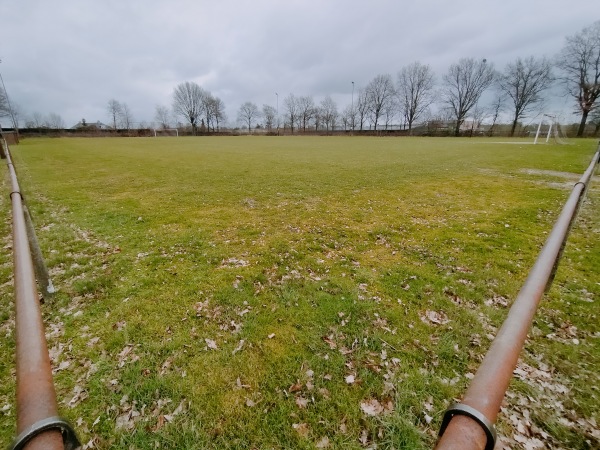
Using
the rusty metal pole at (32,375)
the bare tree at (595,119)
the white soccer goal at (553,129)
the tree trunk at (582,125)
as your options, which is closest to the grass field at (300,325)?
the rusty metal pole at (32,375)

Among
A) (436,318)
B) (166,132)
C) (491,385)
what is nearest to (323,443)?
(491,385)

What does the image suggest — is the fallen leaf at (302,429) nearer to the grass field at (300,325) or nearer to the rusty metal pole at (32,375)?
the grass field at (300,325)

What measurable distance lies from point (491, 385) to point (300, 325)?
3428 millimetres

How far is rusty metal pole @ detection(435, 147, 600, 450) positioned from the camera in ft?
2.61

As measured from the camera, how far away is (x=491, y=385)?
95 centimetres

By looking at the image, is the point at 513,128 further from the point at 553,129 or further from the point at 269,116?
the point at 269,116

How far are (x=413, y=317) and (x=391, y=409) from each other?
1.63 m

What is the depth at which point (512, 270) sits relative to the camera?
18.4 ft

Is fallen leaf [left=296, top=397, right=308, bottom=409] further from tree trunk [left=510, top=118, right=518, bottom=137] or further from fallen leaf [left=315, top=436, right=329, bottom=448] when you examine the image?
tree trunk [left=510, top=118, right=518, bottom=137]

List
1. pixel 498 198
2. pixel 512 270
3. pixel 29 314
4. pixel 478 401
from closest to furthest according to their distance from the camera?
pixel 478 401
pixel 29 314
pixel 512 270
pixel 498 198

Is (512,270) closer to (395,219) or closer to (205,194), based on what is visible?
(395,219)

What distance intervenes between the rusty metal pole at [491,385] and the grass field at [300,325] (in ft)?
7.25

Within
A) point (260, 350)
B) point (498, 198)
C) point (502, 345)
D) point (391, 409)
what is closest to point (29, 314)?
point (502, 345)

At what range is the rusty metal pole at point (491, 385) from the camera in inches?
31.3
